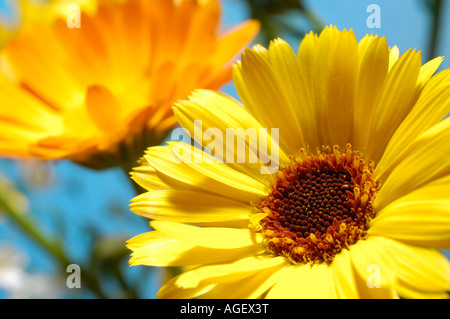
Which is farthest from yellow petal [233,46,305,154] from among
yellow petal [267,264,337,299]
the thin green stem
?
the thin green stem

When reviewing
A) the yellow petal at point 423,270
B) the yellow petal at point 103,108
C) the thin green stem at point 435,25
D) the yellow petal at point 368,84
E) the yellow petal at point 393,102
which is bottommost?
the yellow petal at point 423,270

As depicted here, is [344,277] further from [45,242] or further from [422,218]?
[45,242]

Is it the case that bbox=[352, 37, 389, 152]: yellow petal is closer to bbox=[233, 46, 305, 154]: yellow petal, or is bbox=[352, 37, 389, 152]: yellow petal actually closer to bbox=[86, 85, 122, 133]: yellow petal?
bbox=[233, 46, 305, 154]: yellow petal

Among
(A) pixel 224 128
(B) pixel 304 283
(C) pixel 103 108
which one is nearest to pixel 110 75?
(C) pixel 103 108

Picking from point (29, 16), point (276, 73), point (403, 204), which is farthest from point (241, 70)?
point (29, 16)

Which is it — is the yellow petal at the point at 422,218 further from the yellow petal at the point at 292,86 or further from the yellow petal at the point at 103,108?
the yellow petal at the point at 103,108

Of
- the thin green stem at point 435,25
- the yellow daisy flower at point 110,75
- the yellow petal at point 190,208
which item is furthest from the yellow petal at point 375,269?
the thin green stem at point 435,25
